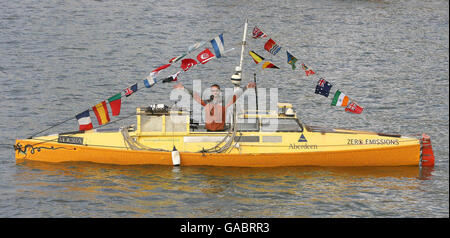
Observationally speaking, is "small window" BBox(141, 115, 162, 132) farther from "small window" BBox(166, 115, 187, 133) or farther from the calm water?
the calm water

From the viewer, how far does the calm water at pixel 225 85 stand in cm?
2100

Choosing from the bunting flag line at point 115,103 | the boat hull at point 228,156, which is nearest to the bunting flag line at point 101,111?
the bunting flag line at point 115,103

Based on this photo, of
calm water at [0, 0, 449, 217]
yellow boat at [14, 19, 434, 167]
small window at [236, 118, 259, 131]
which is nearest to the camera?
calm water at [0, 0, 449, 217]

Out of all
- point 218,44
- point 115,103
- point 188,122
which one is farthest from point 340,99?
point 115,103

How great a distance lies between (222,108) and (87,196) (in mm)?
5123

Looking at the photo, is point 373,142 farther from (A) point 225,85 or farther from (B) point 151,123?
(A) point 225,85

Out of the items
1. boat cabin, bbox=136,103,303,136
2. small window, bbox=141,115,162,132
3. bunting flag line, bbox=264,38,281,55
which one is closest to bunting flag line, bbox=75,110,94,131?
boat cabin, bbox=136,103,303,136

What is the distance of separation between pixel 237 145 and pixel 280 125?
1.59 m

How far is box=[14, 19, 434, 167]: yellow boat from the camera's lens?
2267 cm

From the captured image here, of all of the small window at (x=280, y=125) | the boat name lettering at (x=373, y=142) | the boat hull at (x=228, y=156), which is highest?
the small window at (x=280, y=125)

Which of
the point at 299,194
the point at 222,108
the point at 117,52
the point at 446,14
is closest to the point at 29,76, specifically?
the point at 117,52

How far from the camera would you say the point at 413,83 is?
35531 mm

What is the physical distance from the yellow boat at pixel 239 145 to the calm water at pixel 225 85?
36 centimetres

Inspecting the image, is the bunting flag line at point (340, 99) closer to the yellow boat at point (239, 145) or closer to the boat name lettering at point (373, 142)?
the yellow boat at point (239, 145)
